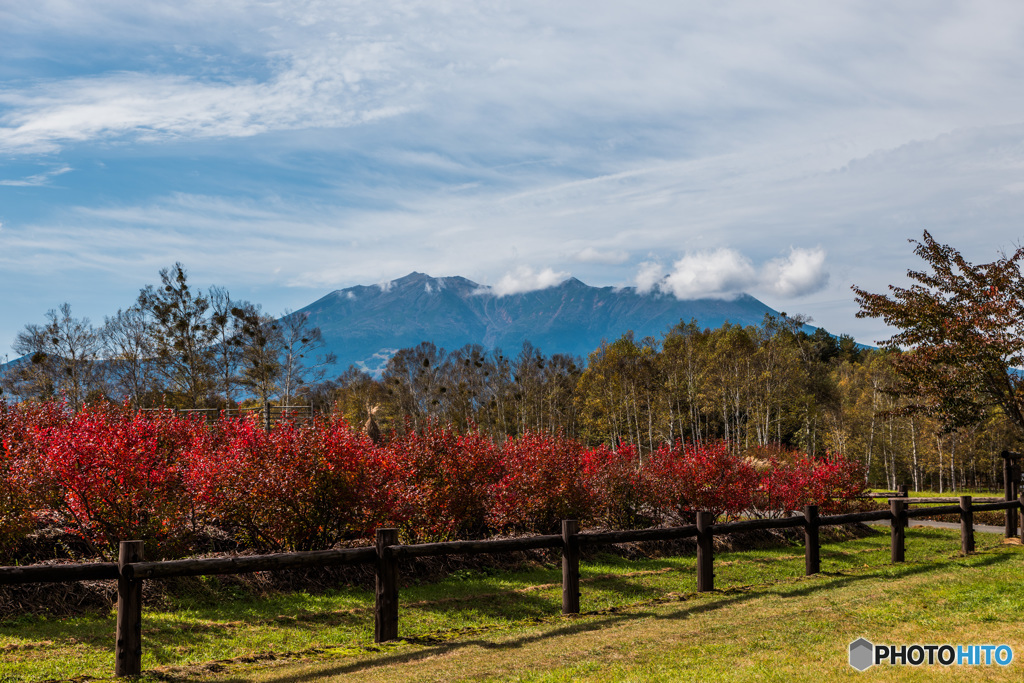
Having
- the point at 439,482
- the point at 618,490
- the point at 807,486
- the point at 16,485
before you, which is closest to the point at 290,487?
the point at 439,482

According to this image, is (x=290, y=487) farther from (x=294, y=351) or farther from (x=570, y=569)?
(x=294, y=351)

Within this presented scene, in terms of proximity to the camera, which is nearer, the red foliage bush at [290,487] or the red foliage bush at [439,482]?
the red foliage bush at [290,487]

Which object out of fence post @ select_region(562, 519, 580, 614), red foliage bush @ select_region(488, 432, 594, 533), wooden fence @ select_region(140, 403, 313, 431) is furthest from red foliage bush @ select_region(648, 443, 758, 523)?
wooden fence @ select_region(140, 403, 313, 431)

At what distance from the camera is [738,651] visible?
23.8ft

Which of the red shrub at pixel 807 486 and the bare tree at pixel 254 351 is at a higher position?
the bare tree at pixel 254 351

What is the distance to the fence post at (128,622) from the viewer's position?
275 inches

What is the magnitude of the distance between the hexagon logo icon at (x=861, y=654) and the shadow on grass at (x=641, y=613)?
2.36m

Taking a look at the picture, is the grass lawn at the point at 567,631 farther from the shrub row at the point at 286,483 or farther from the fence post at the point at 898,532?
the shrub row at the point at 286,483

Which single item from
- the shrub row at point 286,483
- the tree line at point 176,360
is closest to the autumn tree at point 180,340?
the tree line at point 176,360

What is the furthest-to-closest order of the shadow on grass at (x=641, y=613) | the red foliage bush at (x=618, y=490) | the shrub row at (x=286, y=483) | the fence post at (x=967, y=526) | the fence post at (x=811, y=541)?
the red foliage bush at (x=618, y=490), the fence post at (x=967, y=526), the fence post at (x=811, y=541), the shrub row at (x=286, y=483), the shadow on grass at (x=641, y=613)

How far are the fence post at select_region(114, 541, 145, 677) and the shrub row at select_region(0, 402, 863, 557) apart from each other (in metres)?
4.29

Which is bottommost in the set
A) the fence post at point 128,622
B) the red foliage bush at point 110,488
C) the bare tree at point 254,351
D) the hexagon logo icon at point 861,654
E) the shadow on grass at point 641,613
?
the shadow on grass at point 641,613

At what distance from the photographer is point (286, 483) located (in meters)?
11.9

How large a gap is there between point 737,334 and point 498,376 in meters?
25.3
